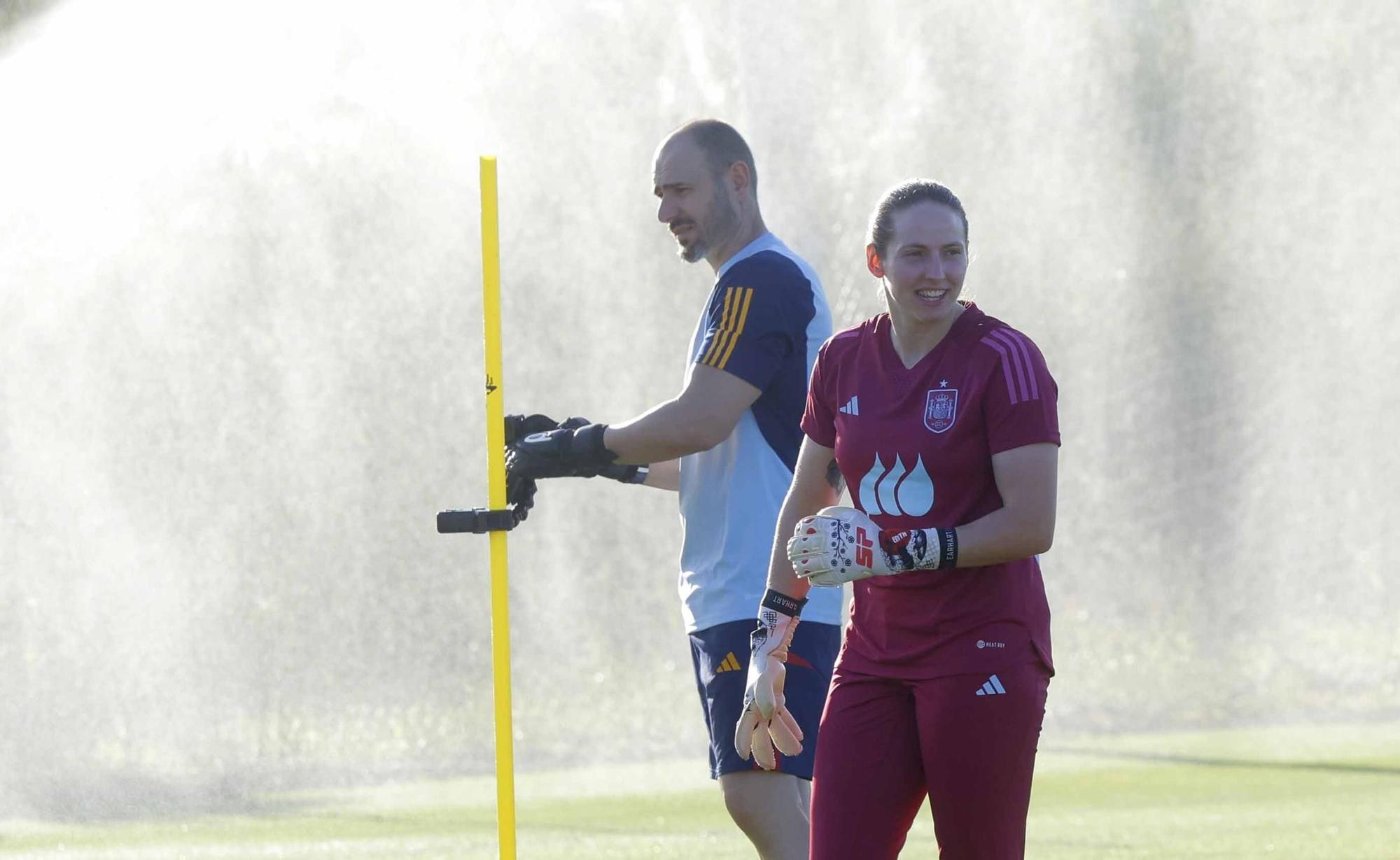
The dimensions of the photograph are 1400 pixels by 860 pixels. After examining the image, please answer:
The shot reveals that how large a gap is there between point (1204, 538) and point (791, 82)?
3.81 m

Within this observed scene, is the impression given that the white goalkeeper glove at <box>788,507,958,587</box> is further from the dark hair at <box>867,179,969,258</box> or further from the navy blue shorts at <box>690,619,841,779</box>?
the navy blue shorts at <box>690,619,841,779</box>

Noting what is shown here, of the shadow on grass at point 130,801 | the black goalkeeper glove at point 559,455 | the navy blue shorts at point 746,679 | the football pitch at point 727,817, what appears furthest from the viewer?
the shadow on grass at point 130,801

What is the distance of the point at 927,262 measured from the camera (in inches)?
108

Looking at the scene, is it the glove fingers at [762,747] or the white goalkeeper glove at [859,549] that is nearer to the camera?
the white goalkeeper glove at [859,549]

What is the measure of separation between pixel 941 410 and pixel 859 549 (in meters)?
0.23

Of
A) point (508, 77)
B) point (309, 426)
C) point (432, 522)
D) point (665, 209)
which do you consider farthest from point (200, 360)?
point (665, 209)

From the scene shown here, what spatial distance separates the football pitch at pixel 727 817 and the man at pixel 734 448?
2.77 meters

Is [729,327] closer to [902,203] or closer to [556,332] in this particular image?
[902,203]

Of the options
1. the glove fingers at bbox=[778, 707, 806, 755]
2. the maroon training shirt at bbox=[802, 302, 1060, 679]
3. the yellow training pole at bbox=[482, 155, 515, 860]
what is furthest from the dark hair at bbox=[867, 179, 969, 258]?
the glove fingers at bbox=[778, 707, 806, 755]

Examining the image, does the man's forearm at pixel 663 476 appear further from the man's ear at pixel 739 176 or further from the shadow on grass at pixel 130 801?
the shadow on grass at pixel 130 801

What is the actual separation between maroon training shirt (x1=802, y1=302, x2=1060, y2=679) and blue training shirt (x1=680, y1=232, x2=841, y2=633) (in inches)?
25.4

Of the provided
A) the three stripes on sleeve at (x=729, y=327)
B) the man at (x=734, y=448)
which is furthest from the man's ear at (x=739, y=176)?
the three stripes on sleeve at (x=729, y=327)

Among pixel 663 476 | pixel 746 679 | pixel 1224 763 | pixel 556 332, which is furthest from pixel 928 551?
pixel 556 332

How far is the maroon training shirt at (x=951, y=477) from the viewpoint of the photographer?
105 inches
